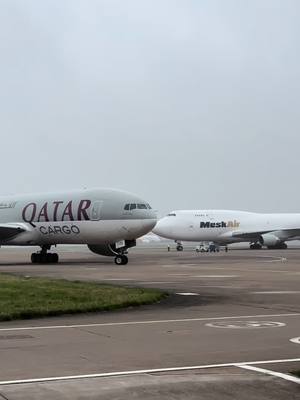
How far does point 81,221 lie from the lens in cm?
3988

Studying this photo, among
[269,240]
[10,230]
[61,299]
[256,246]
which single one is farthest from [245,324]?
[256,246]

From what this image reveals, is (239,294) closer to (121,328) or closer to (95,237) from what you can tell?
(121,328)

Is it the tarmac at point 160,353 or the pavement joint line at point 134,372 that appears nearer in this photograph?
the tarmac at point 160,353

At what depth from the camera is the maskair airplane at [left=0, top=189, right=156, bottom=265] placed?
39.3 metres

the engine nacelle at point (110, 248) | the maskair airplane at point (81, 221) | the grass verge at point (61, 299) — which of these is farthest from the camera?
the engine nacelle at point (110, 248)

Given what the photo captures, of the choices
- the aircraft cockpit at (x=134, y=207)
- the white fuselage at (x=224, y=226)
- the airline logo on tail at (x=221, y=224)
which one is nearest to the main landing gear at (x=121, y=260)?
the aircraft cockpit at (x=134, y=207)

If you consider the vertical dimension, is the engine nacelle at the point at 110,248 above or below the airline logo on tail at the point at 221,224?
below

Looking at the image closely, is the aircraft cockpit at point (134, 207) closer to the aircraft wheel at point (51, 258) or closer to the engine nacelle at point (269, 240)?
the aircraft wheel at point (51, 258)

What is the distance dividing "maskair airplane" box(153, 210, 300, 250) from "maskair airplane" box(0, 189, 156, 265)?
34.2 m

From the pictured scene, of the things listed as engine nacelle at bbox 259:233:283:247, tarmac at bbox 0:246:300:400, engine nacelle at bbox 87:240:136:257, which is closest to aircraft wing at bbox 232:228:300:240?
engine nacelle at bbox 259:233:283:247

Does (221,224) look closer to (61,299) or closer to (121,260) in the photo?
(121,260)

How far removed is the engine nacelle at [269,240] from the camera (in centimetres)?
7600

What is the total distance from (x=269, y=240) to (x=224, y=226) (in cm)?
569

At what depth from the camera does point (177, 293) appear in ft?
59.5
